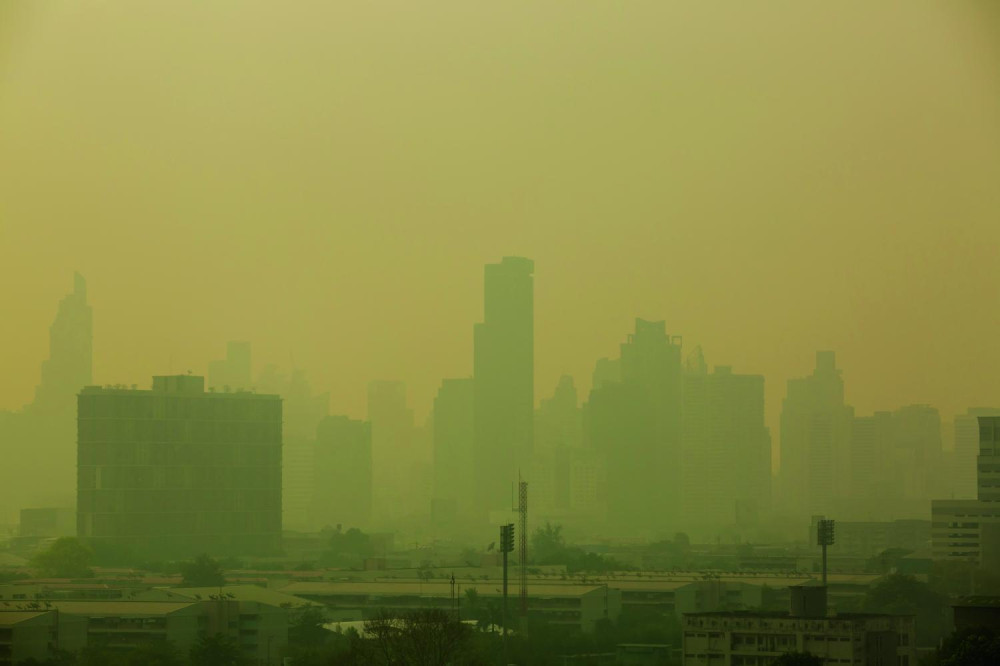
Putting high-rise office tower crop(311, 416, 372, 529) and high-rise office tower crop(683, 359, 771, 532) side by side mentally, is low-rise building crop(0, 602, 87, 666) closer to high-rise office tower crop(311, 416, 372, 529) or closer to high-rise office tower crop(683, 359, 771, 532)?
high-rise office tower crop(311, 416, 372, 529)

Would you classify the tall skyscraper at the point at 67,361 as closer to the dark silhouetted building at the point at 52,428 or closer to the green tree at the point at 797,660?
the dark silhouetted building at the point at 52,428

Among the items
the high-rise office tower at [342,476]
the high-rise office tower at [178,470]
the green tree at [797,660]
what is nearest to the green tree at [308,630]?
the green tree at [797,660]

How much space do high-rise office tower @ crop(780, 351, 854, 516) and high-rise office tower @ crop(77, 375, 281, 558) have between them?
5.34 m

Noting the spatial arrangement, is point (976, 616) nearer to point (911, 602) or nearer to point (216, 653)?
point (911, 602)

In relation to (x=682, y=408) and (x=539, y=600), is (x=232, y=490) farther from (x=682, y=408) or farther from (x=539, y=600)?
(x=539, y=600)

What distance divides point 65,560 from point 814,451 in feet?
24.2

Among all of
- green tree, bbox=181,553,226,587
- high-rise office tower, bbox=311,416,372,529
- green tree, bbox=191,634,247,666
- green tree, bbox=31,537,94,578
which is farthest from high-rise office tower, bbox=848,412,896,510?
green tree, bbox=191,634,247,666

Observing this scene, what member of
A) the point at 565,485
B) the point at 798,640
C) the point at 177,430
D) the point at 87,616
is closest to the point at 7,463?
the point at 177,430

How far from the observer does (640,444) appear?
54.6ft

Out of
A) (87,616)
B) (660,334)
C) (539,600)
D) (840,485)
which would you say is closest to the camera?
(87,616)

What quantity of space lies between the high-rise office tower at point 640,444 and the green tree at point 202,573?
4.57 meters

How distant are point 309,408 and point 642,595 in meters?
6.94

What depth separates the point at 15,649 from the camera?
7625 millimetres

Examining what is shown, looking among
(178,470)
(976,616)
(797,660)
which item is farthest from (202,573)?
(797,660)
